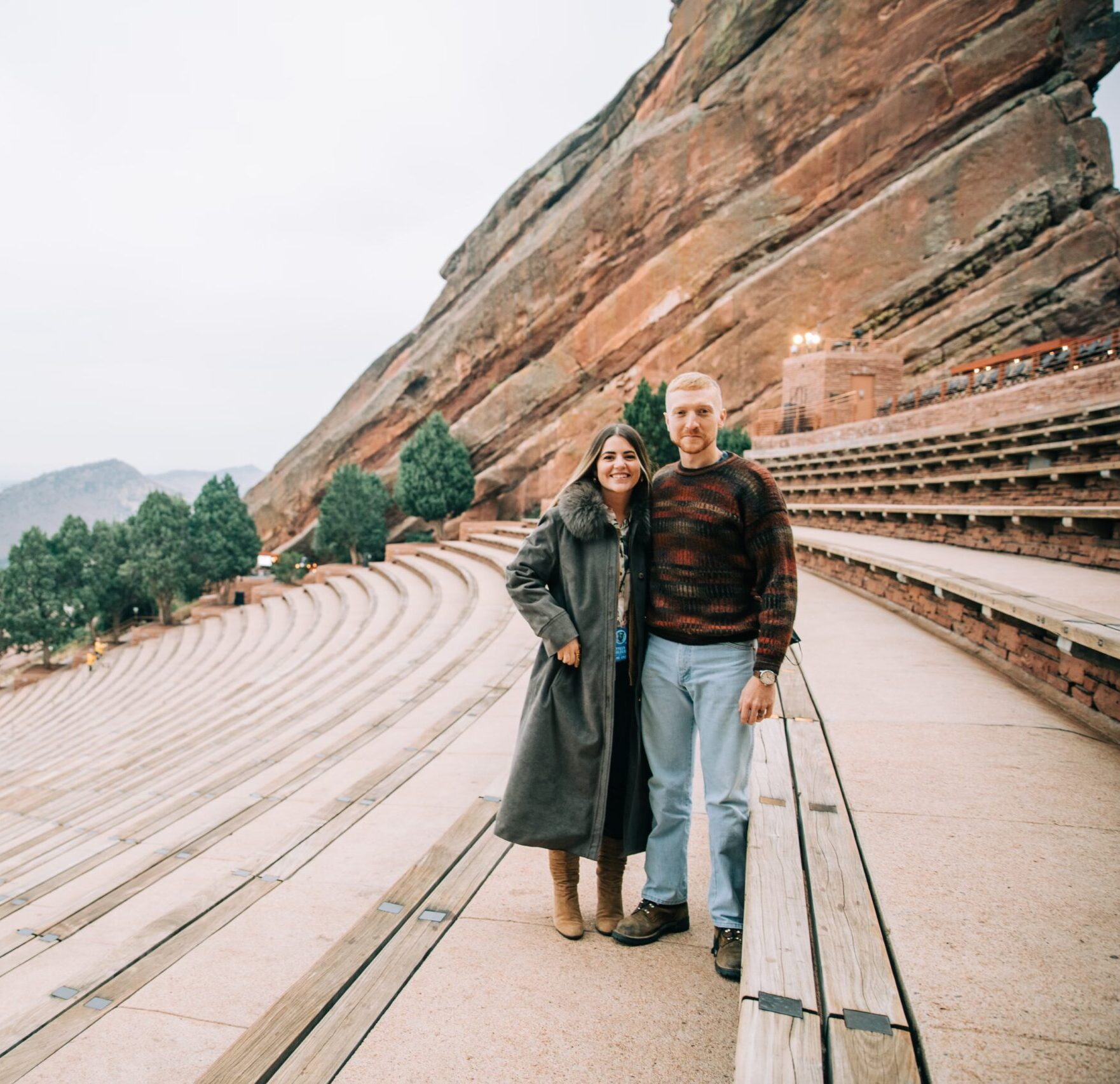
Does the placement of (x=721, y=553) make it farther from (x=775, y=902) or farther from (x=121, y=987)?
(x=121, y=987)

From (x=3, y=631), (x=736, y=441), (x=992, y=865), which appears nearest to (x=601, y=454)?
(x=992, y=865)

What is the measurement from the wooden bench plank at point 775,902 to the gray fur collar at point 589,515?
1049mm

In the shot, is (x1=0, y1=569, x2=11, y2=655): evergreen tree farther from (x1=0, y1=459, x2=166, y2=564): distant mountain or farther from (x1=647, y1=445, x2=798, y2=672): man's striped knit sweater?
(x1=0, y1=459, x2=166, y2=564): distant mountain

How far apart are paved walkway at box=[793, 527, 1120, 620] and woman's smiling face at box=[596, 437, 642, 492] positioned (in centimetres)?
290

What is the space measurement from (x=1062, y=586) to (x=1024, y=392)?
34.6ft

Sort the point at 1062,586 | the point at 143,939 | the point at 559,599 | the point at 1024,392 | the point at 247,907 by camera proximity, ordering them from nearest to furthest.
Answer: the point at 559,599 < the point at 143,939 < the point at 247,907 < the point at 1062,586 < the point at 1024,392

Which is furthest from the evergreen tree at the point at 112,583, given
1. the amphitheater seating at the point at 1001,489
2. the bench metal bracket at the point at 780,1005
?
the bench metal bracket at the point at 780,1005

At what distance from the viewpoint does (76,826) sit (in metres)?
5.10

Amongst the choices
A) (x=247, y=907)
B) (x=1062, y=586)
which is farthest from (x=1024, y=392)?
(x=247, y=907)

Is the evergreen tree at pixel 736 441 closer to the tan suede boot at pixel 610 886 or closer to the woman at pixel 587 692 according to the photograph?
the woman at pixel 587 692

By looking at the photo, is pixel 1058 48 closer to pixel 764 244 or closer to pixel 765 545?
pixel 764 244

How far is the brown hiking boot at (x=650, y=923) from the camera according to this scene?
2.21 metres

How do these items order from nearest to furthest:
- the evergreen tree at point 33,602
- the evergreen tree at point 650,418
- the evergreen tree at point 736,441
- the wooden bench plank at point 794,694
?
1. the wooden bench plank at point 794,694
2. the evergreen tree at point 650,418
3. the evergreen tree at point 736,441
4. the evergreen tree at point 33,602

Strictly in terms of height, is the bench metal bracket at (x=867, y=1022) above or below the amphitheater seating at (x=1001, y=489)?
below
